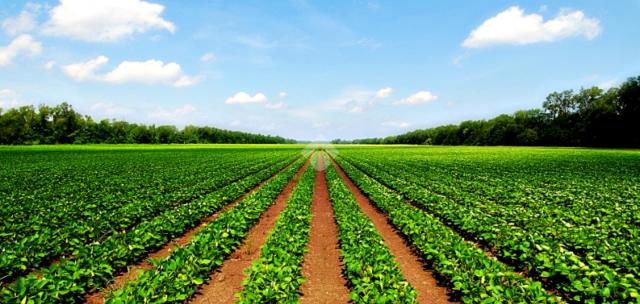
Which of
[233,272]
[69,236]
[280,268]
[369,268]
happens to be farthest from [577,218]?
A: [69,236]

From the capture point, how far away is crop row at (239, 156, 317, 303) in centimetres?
609

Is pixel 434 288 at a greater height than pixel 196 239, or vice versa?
pixel 196 239

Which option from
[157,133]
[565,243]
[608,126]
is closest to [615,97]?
[608,126]

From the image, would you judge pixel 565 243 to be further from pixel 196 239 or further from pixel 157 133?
pixel 157 133

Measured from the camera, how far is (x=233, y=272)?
830 cm

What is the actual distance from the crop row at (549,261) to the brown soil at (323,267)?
14.4ft

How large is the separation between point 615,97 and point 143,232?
112695 millimetres

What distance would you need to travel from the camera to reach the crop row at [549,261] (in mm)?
5703

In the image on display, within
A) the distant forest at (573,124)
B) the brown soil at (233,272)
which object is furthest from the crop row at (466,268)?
Result: the distant forest at (573,124)

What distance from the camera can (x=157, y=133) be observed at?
5817 inches

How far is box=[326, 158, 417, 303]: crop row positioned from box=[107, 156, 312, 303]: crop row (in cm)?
330

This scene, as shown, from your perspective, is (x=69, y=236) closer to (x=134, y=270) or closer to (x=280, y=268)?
(x=134, y=270)

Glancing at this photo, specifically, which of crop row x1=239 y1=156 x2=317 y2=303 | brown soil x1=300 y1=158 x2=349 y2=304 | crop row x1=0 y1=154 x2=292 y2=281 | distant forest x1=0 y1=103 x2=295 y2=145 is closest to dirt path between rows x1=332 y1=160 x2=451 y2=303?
brown soil x1=300 y1=158 x2=349 y2=304

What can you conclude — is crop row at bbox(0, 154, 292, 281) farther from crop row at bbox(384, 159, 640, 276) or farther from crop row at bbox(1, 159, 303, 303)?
crop row at bbox(384, 159, 640, 276)
